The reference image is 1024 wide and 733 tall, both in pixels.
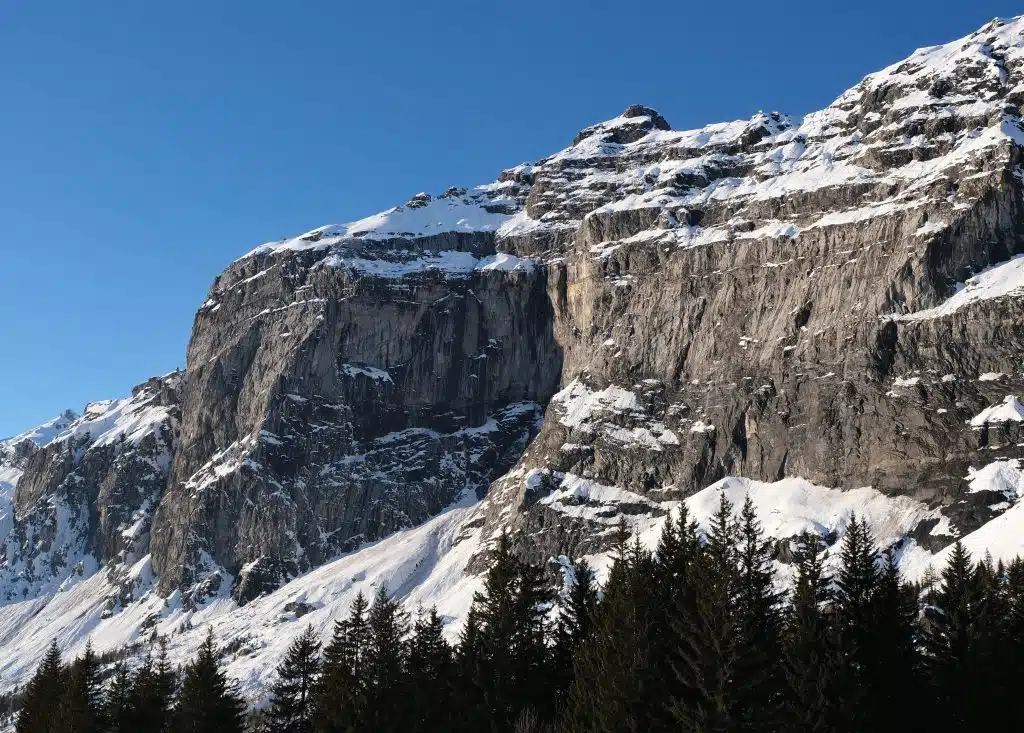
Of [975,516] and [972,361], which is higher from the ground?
[972,361]

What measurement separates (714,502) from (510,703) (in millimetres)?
119558

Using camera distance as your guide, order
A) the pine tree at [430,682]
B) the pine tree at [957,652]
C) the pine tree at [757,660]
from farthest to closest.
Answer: the pine tree at [430,682] < the pine tree at [957,652] < the pine tree at [757,660]

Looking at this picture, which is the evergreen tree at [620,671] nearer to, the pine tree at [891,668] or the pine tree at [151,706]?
the pine tree at [891,668]

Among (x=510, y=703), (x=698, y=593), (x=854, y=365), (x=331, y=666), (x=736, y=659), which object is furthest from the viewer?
(x=854, y=365)

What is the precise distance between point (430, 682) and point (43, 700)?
129 feet

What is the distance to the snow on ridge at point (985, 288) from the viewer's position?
6329 inches

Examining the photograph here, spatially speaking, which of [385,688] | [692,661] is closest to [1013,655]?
[692,661]

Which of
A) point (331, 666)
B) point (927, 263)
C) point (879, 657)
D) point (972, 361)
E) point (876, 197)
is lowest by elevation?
point (879, 657)

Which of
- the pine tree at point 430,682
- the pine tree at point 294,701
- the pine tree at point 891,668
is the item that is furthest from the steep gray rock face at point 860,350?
the pine tree at point 891,668

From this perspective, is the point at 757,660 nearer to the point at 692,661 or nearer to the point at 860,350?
the point at 692,661

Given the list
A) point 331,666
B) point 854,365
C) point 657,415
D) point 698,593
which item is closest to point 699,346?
point 657,415

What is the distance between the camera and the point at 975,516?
144m

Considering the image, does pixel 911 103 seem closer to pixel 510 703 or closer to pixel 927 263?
pixel 927 263

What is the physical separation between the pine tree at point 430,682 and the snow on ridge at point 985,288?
12087 cm
